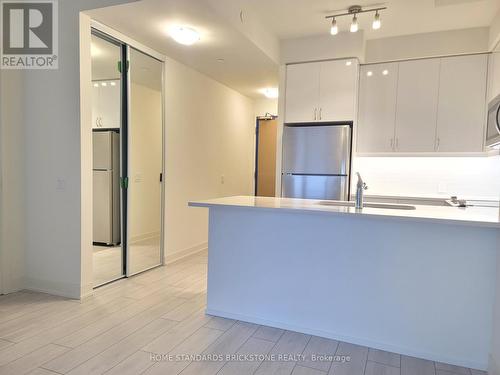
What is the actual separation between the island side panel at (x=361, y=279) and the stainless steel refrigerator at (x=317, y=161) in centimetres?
173

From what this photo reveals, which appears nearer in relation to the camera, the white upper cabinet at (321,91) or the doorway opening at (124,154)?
the doorway opening at (124,154)

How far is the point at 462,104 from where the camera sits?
12.7 ft

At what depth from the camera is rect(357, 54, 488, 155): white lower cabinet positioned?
383 cm

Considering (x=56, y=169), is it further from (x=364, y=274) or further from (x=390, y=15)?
(x=390, y=15)

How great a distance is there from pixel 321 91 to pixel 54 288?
11.7 ft

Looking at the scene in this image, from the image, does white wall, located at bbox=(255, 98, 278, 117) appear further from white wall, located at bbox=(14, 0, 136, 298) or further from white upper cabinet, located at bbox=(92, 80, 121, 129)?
white wall, located at bbox=(14, 0, 136, 298)

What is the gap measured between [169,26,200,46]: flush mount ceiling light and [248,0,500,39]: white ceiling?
598 millimetres

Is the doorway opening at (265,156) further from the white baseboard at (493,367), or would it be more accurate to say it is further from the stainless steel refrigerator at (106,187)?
the white baseboard at (493,367)

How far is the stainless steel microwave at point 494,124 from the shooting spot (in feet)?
6.51

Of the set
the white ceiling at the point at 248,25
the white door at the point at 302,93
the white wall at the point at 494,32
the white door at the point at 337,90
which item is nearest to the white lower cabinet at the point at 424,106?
the white wall at the point at 494,32

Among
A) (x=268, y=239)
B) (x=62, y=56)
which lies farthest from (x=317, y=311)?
(x=62, y=56)

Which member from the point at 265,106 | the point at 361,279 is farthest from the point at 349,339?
the point at 265,106

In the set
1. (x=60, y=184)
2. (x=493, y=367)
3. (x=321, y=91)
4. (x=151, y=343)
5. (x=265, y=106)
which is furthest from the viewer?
(x=265, y=106)

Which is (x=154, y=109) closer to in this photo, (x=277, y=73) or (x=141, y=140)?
(x=141, y=140)
